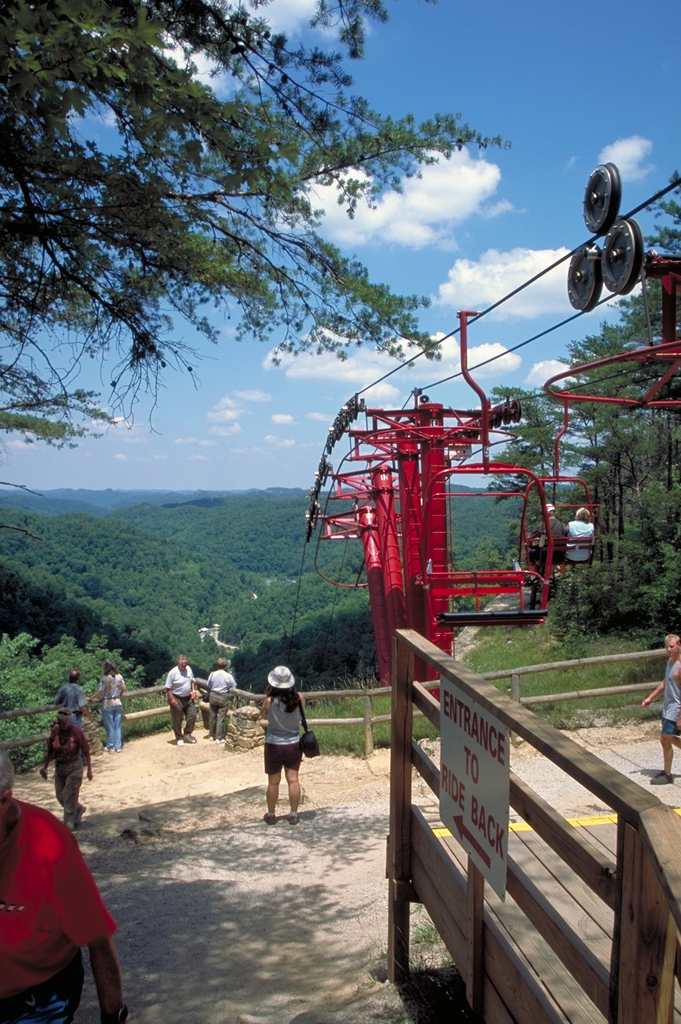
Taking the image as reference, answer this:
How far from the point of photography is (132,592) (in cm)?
7825

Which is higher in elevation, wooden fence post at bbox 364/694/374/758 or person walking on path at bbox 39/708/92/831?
person walking on path at bbox 39/708/92/831

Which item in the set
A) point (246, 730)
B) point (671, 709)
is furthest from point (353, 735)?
point (671, 709)

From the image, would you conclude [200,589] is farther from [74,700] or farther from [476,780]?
[476,780]

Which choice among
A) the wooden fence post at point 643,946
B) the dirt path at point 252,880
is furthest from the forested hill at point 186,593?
the wooden fence post at point 643,946

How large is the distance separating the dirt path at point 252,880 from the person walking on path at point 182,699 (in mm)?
1598

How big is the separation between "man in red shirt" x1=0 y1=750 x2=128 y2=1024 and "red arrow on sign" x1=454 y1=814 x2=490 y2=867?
3.65ft

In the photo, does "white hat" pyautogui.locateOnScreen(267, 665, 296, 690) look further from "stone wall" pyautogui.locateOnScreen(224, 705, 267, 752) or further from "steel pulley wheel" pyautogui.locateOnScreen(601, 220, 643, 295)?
"stone wall" pyautogui.locateOnScreen(224, 705, 267, 752)

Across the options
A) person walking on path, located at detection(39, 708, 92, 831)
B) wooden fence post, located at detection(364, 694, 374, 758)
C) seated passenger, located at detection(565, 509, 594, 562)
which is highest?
seated passenger, located at detection(565, 509, 594, 562)

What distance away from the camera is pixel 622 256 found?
456 cm

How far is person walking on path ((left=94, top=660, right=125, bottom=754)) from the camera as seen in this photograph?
39.2 feet

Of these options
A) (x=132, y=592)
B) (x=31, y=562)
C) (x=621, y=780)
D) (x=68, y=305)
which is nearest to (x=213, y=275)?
(x=68, y=305)

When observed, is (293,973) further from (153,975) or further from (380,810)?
(380,810)

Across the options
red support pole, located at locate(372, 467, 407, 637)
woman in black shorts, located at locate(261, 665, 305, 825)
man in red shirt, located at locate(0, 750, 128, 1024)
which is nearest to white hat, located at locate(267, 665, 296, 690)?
woman in black shorts, located at locate(261, 665, 305, 825)

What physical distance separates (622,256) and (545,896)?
141 inches
